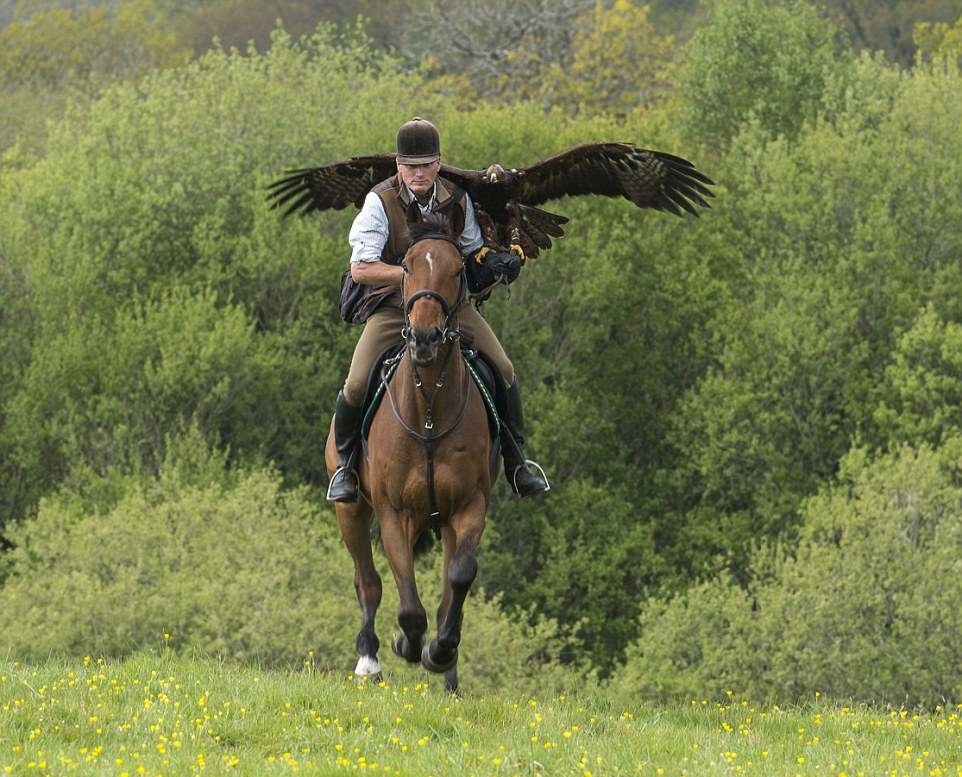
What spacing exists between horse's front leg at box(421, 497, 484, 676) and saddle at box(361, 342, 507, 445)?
832 mm

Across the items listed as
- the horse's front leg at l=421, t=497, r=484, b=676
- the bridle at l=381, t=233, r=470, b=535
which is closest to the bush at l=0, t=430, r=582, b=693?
the horse's front leg at l=421, t=497, r=484, b=676

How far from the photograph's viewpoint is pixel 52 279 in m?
50.4

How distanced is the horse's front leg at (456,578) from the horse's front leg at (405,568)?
153 mm

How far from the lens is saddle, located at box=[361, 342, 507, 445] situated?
13383 mm

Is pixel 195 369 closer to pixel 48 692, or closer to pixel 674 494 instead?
pixel 674 494

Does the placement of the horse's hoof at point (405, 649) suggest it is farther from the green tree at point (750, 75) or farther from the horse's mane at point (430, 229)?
the green tree at point (750, 75)

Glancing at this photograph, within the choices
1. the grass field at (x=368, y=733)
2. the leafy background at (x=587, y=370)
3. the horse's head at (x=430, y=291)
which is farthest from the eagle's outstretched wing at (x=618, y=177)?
the leafy background at (x=587, y=370)

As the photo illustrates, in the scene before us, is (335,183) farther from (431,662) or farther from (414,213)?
(431,662)

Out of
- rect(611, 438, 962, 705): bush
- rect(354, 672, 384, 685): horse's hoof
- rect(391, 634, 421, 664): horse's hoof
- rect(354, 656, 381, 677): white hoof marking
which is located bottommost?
rect(611, 438, 962, 705): bush

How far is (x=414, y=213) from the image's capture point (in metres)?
12.9

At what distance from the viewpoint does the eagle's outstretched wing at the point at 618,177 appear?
14691 millimetres

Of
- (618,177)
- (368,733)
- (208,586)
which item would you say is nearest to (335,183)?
(618,177)

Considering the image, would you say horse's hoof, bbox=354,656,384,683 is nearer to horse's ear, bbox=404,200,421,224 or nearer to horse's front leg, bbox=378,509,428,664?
horse's front leg, bbox=378,509,428,664

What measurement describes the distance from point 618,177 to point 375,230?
2726mm
